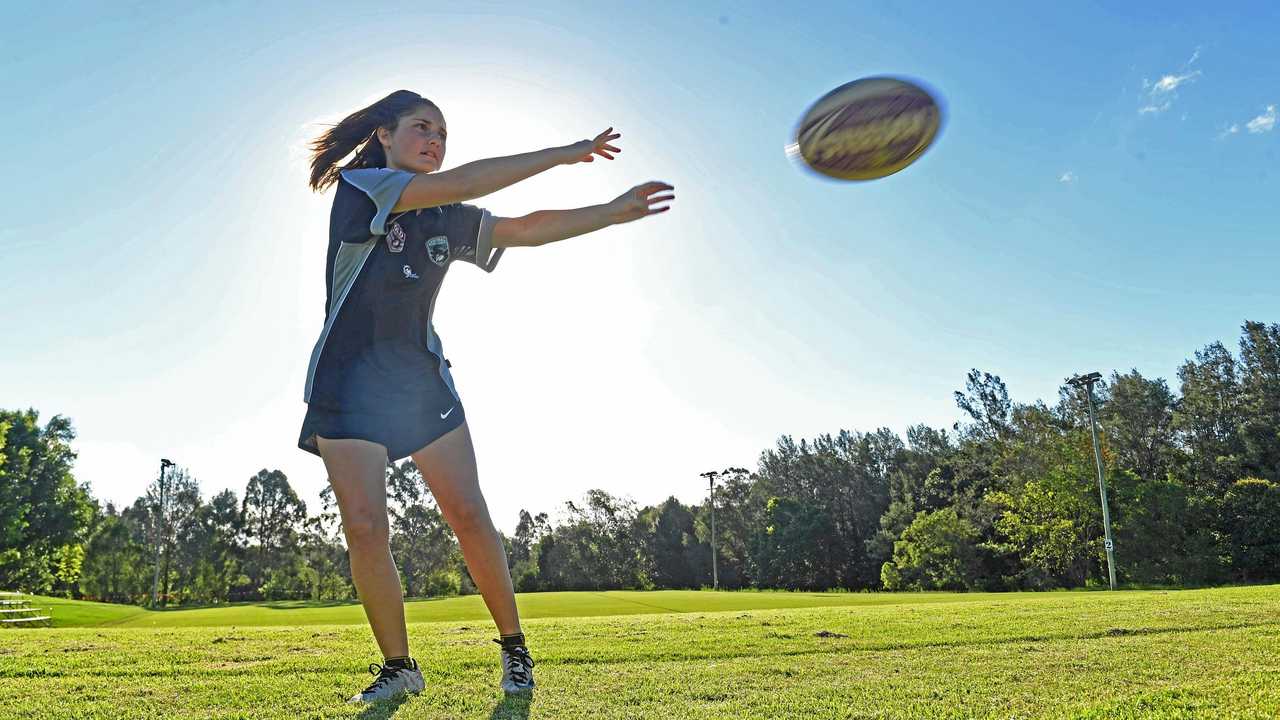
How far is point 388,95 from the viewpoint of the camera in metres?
3.72

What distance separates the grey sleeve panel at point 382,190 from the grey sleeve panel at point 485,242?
55 cm

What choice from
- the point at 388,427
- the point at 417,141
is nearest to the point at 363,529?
the point at 388,427

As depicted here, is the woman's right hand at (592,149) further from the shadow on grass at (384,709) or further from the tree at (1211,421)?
the tree at (1211,421)

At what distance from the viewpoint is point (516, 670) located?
10.3 feet

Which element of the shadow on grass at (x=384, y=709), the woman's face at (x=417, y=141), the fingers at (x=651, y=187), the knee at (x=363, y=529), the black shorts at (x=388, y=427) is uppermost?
the woman's face at (x=417, y=141)

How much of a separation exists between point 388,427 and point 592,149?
1531 mm

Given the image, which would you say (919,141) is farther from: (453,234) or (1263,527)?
(1263,527)

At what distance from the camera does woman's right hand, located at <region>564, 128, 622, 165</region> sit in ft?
11.1

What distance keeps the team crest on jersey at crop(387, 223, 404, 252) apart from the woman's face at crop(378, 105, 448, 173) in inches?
16.8

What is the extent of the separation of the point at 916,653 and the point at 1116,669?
38.1 inches

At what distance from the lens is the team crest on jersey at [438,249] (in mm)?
3451

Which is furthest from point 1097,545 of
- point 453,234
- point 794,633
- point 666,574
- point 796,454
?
point 453,234

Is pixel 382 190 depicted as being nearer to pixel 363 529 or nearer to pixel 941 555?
pixel 363 529

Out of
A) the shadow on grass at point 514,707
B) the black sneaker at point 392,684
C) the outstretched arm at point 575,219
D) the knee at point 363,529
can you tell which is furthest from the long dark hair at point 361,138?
the shadow on grass at point 514,707
